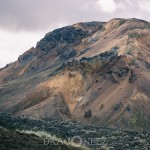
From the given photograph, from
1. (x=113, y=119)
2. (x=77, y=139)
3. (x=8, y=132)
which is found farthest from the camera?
(x=113, y=119)

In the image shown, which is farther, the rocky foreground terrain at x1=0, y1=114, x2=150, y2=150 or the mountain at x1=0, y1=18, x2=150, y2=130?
the mountain at x1=0, y1=18, x2=150, y2=130

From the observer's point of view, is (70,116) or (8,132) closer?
(8,132)

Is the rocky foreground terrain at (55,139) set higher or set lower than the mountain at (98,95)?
lower

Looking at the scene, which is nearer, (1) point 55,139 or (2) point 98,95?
(1) point 55,139

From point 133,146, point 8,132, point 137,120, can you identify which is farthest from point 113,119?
point 8,132

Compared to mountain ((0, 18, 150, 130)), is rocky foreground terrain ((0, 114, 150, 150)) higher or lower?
lower

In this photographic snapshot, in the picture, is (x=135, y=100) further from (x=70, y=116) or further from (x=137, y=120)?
(x=70, y=116)

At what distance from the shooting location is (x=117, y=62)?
192250 millimetres

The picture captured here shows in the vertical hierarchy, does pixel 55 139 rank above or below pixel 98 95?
below

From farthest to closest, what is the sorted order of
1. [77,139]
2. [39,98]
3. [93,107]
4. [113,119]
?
[39,98] → [93,107] → [113,119] → [77,139]

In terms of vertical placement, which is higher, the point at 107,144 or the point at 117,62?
the point at 117,62

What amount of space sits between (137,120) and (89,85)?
3529 centimetres

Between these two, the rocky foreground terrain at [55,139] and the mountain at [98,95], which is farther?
the mountain at [98,95]

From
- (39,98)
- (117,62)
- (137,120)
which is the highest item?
(117,62)
